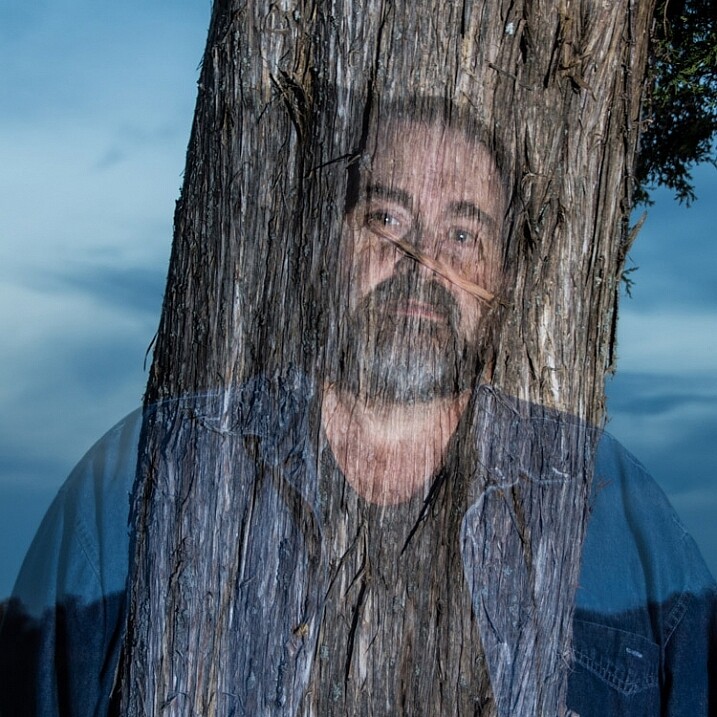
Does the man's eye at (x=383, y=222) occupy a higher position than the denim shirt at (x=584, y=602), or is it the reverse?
the man's eye at (x=383, y=222)

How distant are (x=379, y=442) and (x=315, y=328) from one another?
0.96ft

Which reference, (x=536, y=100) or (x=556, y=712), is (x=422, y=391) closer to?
(x=536, y=100)

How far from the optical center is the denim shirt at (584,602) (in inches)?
101

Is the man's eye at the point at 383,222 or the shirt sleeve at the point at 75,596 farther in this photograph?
the shirt sleeve at the point at 75,596

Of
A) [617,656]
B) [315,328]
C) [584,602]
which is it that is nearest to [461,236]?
[315,328]

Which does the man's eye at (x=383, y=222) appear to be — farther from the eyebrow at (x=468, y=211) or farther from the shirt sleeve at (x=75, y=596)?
the shirt sleeve at (x=75, y=596)

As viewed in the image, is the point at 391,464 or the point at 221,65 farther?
the point at 221,65

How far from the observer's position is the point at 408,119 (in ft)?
6.97

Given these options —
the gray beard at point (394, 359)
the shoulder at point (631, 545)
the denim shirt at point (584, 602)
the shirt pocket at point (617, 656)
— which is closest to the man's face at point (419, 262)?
the gray beard at point (394, 359)

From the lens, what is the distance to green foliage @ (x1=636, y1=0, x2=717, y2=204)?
5.88 meters

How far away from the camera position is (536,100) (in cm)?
220

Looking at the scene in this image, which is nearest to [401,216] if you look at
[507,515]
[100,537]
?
[507,515]

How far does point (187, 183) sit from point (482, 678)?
1377mm

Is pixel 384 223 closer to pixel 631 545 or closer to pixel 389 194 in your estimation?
pixel 389 194
